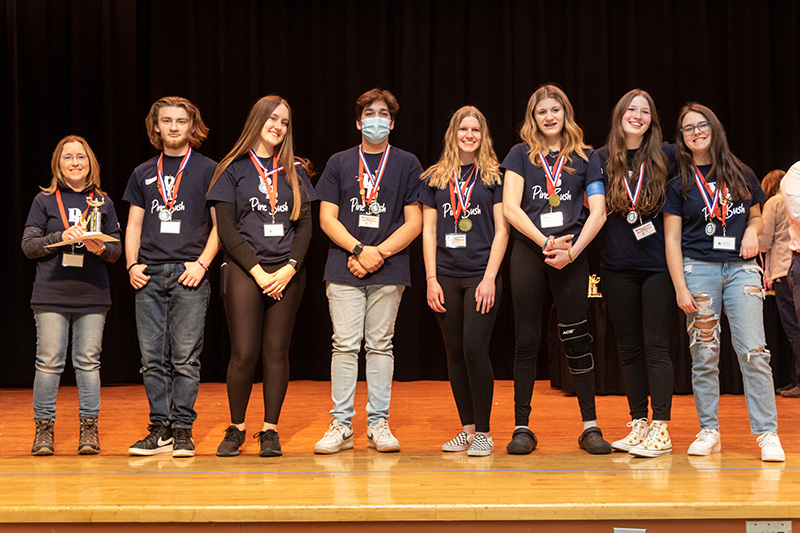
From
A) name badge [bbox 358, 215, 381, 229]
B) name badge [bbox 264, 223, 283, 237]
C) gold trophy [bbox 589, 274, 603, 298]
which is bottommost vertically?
gold trophy [bbox 589, 274, 603, 298]

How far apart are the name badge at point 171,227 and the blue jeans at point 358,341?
2.43 feet

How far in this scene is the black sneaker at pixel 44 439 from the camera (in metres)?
3.20

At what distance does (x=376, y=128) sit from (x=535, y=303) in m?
1.10

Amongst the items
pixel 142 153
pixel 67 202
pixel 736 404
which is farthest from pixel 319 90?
pixel 736 404

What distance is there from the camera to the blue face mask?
3.30 meters

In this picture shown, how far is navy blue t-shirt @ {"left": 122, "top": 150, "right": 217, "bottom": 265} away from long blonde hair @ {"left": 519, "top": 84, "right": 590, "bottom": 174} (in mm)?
1484

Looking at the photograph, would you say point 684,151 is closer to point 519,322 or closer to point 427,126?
point 519,322

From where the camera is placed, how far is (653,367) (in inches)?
121

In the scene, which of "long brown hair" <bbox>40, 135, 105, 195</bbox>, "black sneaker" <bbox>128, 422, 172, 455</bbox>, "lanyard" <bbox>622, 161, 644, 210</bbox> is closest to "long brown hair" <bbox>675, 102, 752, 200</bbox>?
"lanyard" <bbox>622, 161, 644, 210</bbox>

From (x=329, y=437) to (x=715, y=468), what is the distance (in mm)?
1633

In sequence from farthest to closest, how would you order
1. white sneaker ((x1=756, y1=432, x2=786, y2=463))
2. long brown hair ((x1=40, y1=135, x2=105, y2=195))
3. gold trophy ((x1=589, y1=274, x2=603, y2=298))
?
gold trophy ((x1=589, y1=274, x2=603, y2=298)) < long brown hair ((x1=40, y1=135, x2=105, y2=195)) < white sneaker ((x1=756, y1=432, x2=786, y2=463))

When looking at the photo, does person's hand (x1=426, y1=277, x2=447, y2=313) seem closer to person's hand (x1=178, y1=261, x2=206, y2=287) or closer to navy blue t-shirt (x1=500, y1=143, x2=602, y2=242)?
navy blue t-shirt (x1=500, y1=143, x2=602, y2=242)

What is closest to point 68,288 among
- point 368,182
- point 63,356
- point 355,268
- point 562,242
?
point 63,356

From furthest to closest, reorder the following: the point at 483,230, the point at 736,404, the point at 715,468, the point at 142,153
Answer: the point at 142,153, the point at 736,404, the point at 483,230, the point at 715,468
